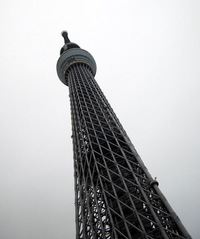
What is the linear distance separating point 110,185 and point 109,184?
16 cm

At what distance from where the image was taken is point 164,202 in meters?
18.1

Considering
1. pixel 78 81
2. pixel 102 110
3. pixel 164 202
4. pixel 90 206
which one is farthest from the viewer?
pixel 78 81

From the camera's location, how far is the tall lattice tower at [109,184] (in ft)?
57.4

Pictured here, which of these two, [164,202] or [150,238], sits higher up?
[164,202]

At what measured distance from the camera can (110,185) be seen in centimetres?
2266

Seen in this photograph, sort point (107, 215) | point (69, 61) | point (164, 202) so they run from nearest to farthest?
point (164, 202), point (107, 215), point (69, 61)

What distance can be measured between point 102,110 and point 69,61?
26.3 m

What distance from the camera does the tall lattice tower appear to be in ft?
57.4

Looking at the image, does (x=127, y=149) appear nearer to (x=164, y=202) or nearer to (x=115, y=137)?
(x=115, y=137)

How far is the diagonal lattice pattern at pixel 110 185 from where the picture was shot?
17.5 meters

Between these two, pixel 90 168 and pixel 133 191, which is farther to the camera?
pixel 90 168

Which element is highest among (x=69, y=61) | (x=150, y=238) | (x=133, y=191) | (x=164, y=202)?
(x=69, y=61)

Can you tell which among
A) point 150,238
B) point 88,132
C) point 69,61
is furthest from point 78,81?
point 150,238

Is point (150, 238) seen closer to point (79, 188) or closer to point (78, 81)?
point (79, 188)
